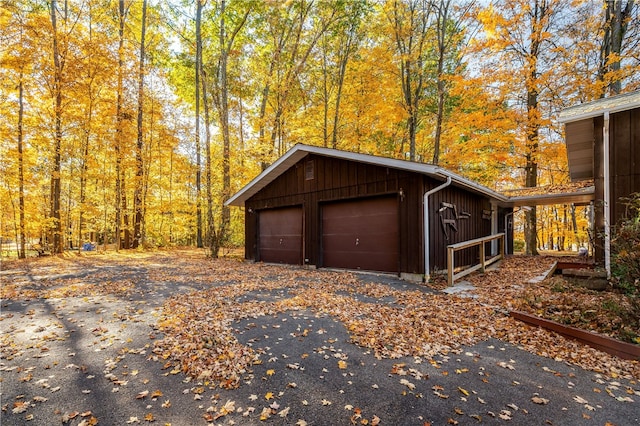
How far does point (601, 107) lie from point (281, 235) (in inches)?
365

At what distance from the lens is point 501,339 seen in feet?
13.4

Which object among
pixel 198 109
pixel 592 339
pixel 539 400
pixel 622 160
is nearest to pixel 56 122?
pixel 198 109

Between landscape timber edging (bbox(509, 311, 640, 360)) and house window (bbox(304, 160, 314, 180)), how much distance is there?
7.14m

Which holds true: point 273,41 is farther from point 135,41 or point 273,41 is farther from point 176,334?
point 176,334

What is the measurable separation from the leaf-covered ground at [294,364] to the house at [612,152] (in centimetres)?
243

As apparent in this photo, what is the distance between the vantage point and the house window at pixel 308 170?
10.3 meters

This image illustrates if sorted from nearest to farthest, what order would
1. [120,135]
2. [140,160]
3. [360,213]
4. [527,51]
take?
[360,213] → [527,51] → [120,135] → [140,160]

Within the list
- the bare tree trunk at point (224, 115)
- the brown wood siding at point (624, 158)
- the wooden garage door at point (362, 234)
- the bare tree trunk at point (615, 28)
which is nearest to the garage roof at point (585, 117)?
the brown wood siding at point (624, 158)

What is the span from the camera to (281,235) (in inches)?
450

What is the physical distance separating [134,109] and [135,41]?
141 inches

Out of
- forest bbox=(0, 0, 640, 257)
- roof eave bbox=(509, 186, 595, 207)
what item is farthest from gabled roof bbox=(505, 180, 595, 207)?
forest bbox=(0, 0, 640, 257)

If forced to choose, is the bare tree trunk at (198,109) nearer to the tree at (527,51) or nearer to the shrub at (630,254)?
the tree at (527,51)

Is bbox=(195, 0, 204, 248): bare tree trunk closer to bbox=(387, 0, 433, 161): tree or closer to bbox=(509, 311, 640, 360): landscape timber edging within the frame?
bbox=(387, 0, 433, 161): tree

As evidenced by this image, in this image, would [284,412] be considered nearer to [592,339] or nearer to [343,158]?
[592,339]
